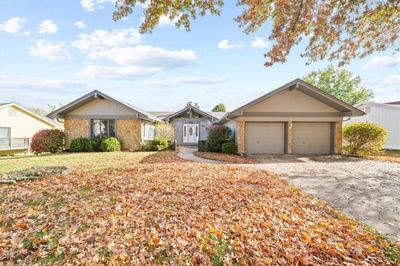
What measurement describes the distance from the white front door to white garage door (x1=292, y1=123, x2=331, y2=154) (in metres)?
12.2

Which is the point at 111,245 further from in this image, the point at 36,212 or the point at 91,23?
the point at 91,23

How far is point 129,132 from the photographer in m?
17.9

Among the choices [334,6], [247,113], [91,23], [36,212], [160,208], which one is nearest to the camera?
[36,212]

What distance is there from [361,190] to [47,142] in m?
19.3

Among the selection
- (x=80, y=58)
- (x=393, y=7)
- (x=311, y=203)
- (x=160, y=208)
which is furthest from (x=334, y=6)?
(x=80, y=58)

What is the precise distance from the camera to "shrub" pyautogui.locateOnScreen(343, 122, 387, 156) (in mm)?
13766

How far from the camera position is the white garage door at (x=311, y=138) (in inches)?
594

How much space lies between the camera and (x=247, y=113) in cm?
1436

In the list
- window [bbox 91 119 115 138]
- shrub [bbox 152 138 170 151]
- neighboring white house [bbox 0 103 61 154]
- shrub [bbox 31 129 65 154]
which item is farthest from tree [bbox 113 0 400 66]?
neighboring white house [bbox 0 103 61 154]

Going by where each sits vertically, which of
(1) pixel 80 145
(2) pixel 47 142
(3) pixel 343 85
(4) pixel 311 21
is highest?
(3) pixel 343 85

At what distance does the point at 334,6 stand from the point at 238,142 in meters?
8.84

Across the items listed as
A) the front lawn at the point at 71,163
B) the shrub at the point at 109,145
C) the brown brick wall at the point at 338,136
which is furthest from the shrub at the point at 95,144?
the brown brick wall at the point at 338,136

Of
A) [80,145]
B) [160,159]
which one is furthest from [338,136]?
[80,145]

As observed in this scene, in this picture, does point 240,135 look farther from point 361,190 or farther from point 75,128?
point 75,128
